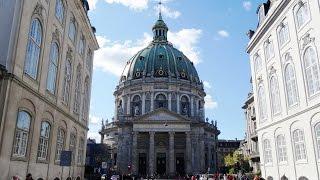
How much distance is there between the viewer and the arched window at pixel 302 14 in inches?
948

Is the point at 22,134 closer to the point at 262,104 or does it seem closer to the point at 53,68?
the point at 53,68

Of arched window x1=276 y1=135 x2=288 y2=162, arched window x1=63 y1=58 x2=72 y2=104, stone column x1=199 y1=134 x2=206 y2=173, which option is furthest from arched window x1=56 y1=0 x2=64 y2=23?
stone column x1=199 y1=134 x2=206 y2=173

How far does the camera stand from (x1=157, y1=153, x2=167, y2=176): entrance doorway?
258 feet

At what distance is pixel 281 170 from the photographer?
93.4 ft

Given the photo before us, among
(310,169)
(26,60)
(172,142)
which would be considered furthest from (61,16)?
(172,142)

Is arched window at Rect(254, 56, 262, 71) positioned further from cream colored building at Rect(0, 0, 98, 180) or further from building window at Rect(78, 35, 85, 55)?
building window at Rect(78, 35, 85, 55)

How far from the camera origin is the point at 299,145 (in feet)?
83.3

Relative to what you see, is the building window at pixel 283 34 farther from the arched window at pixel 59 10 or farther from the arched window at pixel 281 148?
the arched window at pixel 59 10

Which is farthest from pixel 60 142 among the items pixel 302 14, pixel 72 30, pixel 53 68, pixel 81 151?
pixel 302 14

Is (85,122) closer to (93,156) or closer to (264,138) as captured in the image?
(264,138)

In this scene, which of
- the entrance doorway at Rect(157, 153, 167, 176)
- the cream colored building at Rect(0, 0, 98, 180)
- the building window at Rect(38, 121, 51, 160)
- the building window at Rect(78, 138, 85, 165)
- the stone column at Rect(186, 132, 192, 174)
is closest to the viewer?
the cream colored building at Rect(0, 0, 98, 180)

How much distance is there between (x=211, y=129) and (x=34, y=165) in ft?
243

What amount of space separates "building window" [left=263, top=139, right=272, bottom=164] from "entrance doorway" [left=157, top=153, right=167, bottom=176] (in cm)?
4790

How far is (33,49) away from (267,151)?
22.8 m
